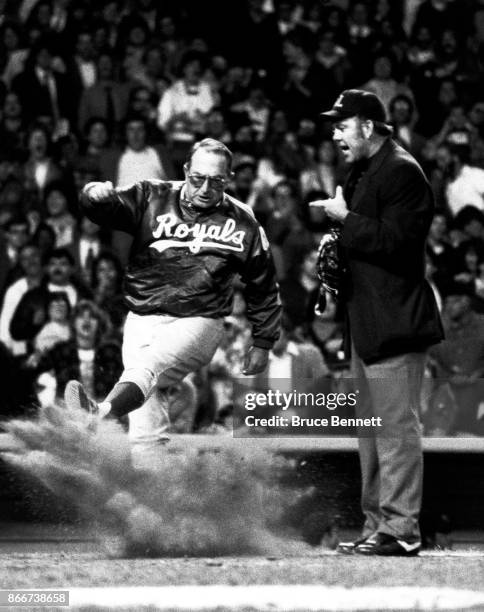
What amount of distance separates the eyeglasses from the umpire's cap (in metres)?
0.68

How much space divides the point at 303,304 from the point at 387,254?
5722 millimetres

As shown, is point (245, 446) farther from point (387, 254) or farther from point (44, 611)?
point (44, 611)

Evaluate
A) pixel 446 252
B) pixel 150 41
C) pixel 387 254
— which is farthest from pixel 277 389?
pixel 150 41

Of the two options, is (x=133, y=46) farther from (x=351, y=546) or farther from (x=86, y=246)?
(x=351, y=546)

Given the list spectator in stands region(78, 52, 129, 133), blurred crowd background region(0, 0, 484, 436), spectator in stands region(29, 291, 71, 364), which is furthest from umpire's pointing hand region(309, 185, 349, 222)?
spectator in stands region(78, 52, 129, 133)

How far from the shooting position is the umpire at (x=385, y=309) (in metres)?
7.45

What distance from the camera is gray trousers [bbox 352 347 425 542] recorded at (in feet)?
24.4

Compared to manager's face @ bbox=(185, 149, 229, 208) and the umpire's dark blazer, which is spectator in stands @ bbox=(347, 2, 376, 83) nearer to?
manager's face @ bbox=(185, 149, 229, 208)

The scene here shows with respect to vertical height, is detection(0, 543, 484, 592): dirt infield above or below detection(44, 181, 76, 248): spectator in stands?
below

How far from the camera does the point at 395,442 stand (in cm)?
746

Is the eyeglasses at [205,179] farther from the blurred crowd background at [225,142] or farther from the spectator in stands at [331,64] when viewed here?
the spectator in stands at [331,64]

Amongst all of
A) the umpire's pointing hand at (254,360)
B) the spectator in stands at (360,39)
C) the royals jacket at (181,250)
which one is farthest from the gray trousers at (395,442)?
the spectator in stands at (360,39)

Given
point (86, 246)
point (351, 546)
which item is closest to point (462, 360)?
point (86, 246)

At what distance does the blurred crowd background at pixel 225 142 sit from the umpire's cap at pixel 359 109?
3.16m
